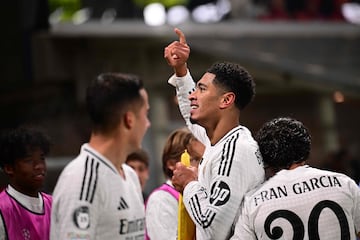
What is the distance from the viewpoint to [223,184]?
497 centimetres

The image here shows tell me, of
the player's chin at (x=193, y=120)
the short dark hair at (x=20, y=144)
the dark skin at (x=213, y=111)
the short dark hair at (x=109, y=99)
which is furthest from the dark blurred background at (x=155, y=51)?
the short dark hair at (x=109, y=99)

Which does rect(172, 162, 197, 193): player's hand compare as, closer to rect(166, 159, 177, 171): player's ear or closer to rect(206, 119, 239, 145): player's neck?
rect(206, 119, 239, 145): player's neck

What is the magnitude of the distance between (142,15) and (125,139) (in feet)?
34.8

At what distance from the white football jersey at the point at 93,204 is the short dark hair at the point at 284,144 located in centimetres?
87

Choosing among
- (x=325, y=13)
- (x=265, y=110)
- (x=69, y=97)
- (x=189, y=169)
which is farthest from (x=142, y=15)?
(x=189, y=169)

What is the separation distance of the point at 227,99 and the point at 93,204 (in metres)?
1.13

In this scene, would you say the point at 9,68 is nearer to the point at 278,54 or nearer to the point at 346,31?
the point at 278,54

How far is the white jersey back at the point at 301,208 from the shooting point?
16.4ft

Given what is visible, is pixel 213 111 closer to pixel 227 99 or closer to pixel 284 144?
pixel 227 99

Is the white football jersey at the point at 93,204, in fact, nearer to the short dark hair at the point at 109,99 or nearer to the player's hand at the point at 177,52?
the short dark hair at the point at 109,99

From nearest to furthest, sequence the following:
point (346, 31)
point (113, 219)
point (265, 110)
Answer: point (113, 219)
point (346, 31)
point (265, 110)

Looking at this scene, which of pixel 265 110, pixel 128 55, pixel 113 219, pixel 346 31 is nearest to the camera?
pixel 113 219

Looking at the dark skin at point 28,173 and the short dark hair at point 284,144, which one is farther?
the dark skin at point 28,173

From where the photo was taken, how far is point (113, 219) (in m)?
4.57
